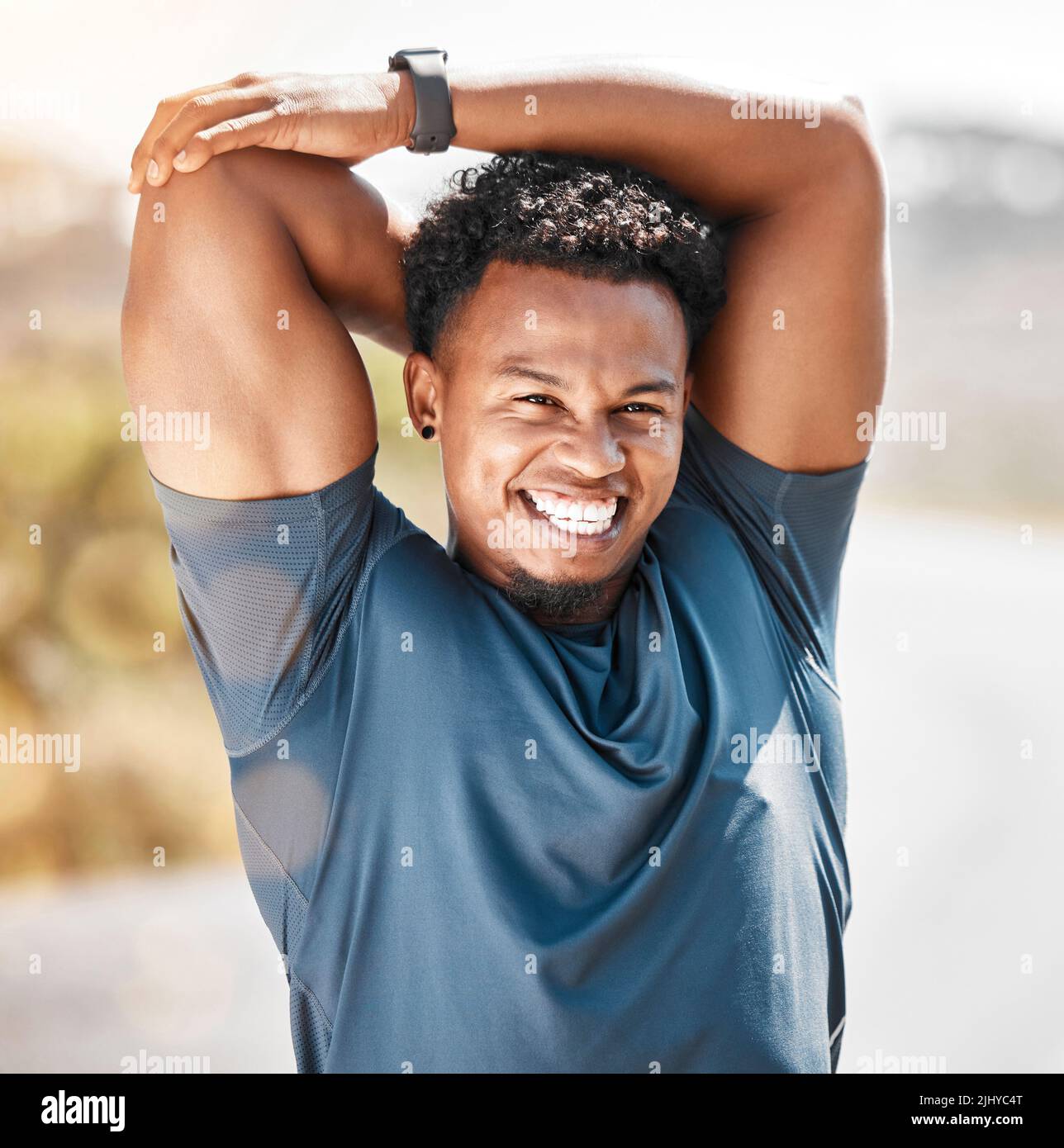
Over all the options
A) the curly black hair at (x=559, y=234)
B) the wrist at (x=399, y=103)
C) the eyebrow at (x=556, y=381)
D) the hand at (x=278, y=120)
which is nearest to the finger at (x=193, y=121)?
the hand at (x=278, y=120)

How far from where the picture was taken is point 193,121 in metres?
1.09

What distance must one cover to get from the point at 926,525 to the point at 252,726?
6.67 m

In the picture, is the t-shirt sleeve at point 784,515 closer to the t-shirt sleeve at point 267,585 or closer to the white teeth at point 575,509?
the white teeth at point 575,509

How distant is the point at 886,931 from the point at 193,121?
126 inches

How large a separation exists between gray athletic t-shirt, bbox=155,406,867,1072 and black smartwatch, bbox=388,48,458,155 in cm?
32

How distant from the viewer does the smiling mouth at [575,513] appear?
3.88 feet

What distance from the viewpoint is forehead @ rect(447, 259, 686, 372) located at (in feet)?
3.80

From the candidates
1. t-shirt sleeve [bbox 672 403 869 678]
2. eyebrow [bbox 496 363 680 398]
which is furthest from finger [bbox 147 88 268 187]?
t-shirt sleeve [bbox 672 403 869 678]

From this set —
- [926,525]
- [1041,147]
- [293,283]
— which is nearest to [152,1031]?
[293,283]

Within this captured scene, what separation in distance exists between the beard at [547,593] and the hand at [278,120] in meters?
0.44

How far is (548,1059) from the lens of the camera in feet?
3.45

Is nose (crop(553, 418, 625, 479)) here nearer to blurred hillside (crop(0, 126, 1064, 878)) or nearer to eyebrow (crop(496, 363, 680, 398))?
eyebrow (crop(496, 363, 680, 398))

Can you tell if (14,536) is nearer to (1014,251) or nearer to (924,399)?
(924,399)

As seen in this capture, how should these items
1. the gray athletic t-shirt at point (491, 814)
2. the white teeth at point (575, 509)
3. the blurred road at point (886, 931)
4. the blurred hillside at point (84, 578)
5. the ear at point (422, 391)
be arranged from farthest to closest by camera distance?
the blurred hillside at point (84, 578) < the blurred road at point (886, 931) < the ear at point (422, 391) < the white teeth at point (575, 509) < the gray athletic t-shirt at point (491, 814)
